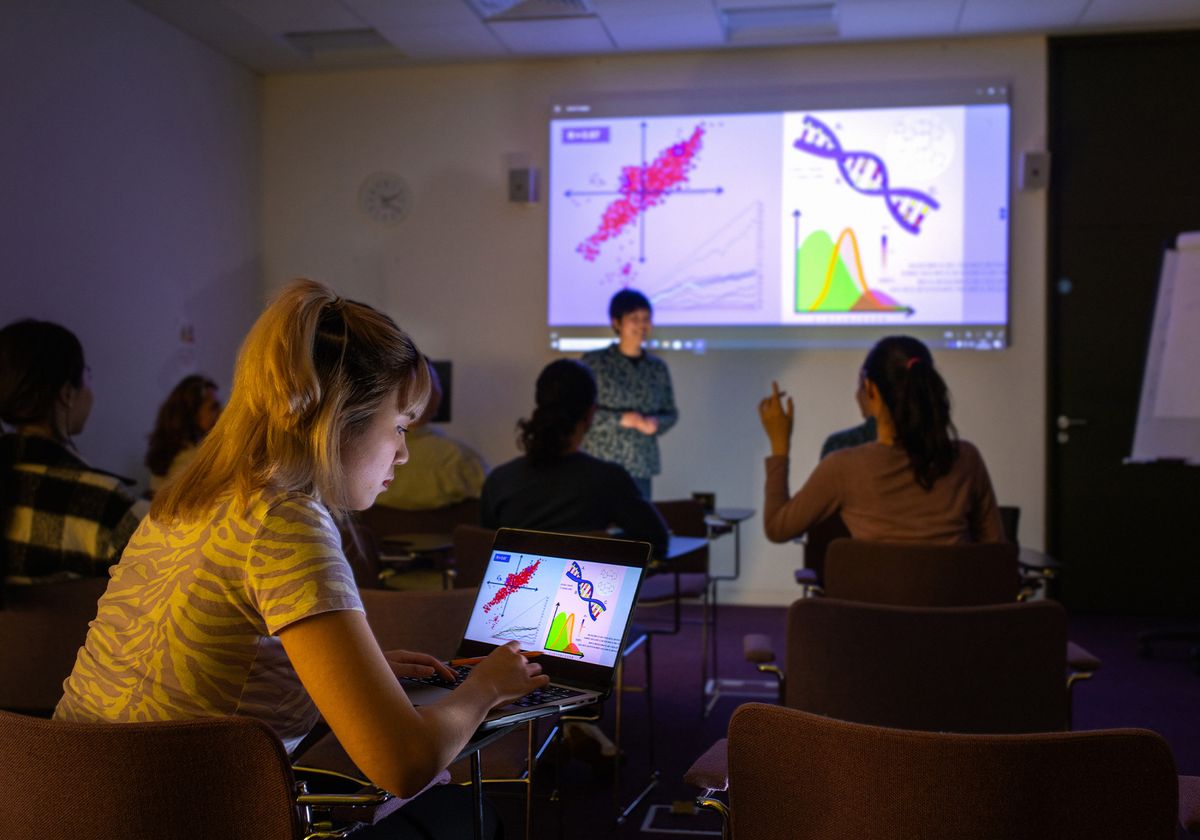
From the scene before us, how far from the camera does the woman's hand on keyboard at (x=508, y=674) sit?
1.33 m

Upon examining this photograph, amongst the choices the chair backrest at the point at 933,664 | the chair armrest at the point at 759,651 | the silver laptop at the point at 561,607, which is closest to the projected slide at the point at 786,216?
the chair armrest at the point at 759,651

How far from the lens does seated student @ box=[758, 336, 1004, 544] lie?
2688 millimetres

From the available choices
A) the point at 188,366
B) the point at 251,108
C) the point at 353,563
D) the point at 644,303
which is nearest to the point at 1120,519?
the point at 644,303

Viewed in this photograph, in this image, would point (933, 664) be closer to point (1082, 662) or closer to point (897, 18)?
point (1082, 662)

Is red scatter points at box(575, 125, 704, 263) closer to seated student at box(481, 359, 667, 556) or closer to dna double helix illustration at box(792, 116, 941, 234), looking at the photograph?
dna double helix illustration at box(792, 116, 941, 234)

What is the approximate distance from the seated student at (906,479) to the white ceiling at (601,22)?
9.92 feet

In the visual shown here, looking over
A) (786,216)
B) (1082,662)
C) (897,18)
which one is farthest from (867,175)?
(1082,662)

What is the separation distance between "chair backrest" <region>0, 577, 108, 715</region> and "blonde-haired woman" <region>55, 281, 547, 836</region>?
37.9 inches

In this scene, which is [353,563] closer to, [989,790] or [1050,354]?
[989,790]

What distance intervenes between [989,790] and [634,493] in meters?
1.92

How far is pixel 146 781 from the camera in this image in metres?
1.12

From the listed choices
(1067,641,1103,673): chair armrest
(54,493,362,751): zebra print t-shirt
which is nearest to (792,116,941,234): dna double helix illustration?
(1067,641,1103,673): chair armrest

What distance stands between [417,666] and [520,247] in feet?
15.7

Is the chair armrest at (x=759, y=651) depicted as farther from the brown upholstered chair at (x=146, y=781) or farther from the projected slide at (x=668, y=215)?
the projected slide at (x=668, y=215)
